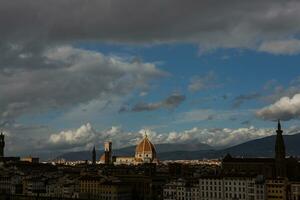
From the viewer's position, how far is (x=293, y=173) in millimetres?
132750

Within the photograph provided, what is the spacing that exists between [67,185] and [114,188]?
13384 mm

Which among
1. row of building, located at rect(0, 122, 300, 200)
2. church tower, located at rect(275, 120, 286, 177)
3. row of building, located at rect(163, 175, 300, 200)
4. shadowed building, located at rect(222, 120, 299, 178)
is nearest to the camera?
row of building, located at rect(163, 175, 300, 200)

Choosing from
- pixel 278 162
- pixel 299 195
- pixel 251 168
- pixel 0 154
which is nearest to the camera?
pixel 299 195

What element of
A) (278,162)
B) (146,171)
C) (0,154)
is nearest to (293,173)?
(278,162)

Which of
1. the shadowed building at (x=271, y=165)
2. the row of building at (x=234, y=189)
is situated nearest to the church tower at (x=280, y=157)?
the shadowed building at (x=271, y=165)

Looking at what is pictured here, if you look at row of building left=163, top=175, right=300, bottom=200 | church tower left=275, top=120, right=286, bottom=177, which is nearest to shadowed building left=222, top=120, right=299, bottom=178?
church tower left=275, top=120, right=286, bottom=177

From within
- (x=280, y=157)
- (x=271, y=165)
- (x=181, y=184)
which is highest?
(x=280, y=157)

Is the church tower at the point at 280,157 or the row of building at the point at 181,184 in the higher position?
the church tower at the point at 280,157

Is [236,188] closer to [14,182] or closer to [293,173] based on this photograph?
[293,173]

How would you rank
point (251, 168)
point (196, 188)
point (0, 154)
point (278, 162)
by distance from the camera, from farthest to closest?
point (0, 154) < point (251, 168) < point (278, 162) < point (196, 188)

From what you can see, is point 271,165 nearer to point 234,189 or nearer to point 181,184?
point 181,184

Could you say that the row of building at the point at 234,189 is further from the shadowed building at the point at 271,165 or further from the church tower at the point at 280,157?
the church tower at the point at 280,157

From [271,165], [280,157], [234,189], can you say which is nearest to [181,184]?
[234,189]

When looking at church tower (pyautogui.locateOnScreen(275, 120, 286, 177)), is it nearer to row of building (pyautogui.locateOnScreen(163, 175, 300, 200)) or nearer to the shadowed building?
the shadowed building
